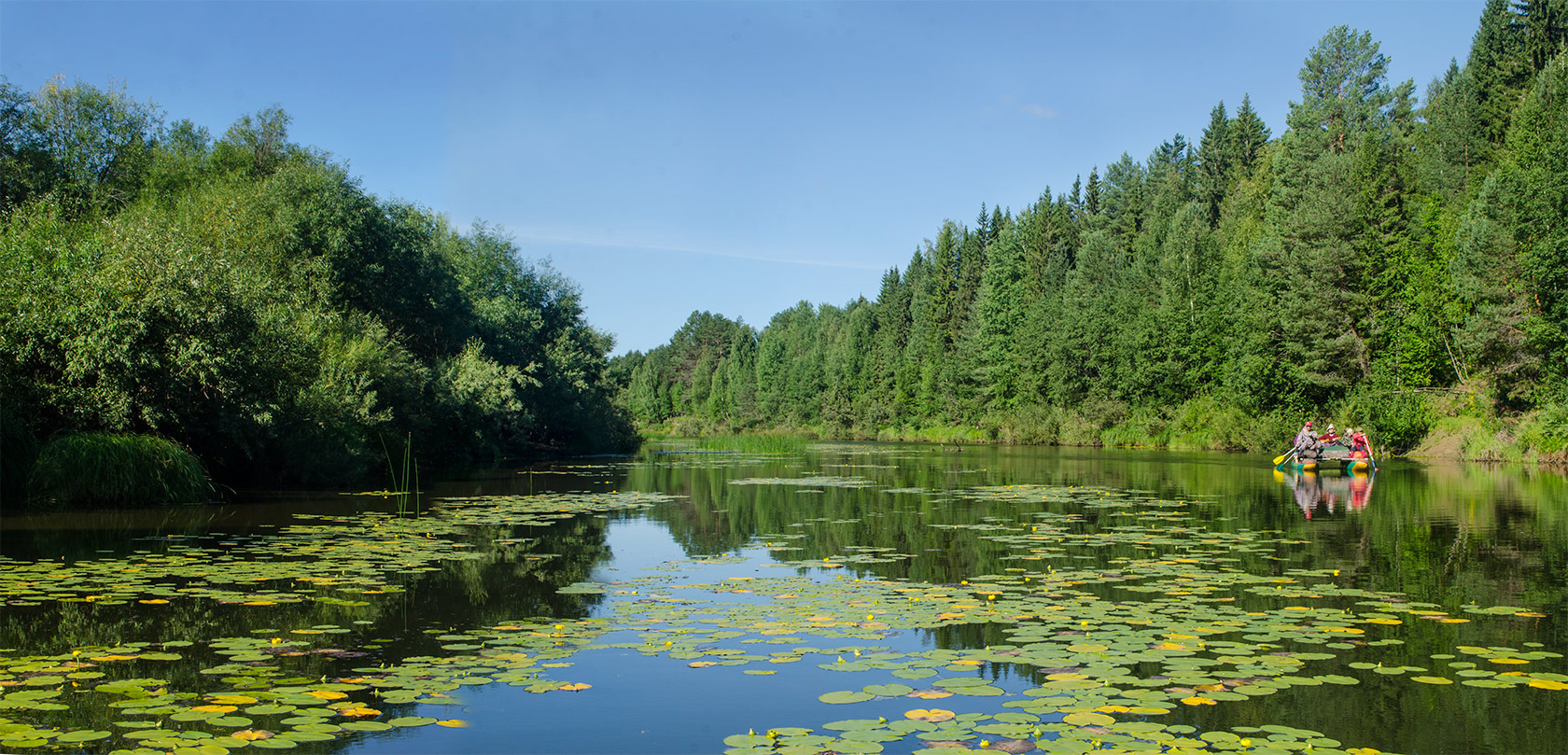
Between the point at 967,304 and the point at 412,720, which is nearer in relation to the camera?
the point at 412,720

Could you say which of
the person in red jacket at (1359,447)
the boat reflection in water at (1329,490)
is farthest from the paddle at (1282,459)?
the person in red jacket at (1359,447)

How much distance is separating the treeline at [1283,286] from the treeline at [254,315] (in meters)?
30.5

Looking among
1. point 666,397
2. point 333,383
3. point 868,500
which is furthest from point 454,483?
point 666,397

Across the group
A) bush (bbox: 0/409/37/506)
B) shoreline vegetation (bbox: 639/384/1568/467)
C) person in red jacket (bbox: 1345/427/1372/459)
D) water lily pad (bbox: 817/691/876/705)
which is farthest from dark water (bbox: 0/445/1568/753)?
shoreline vegetation (bbox: 639/384/1568/467)

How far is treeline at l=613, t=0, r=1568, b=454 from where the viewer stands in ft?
120

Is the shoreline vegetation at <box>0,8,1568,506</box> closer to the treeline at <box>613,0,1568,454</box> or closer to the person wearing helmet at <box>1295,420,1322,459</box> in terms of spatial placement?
the treeline at <box>613,0,1568,454</box>

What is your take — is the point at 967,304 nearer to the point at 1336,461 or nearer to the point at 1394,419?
the point at 1394,419

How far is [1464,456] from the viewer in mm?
35750

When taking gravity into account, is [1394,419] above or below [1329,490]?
above

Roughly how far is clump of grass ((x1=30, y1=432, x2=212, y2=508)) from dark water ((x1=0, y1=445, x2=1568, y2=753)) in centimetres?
104

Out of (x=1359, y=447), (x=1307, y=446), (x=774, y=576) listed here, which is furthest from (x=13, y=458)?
(x=1359, y=447)

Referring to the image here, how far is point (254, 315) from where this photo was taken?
20531 mm

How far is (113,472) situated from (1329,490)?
2492 cm

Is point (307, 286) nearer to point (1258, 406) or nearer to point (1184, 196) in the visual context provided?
point (1258, 406)
